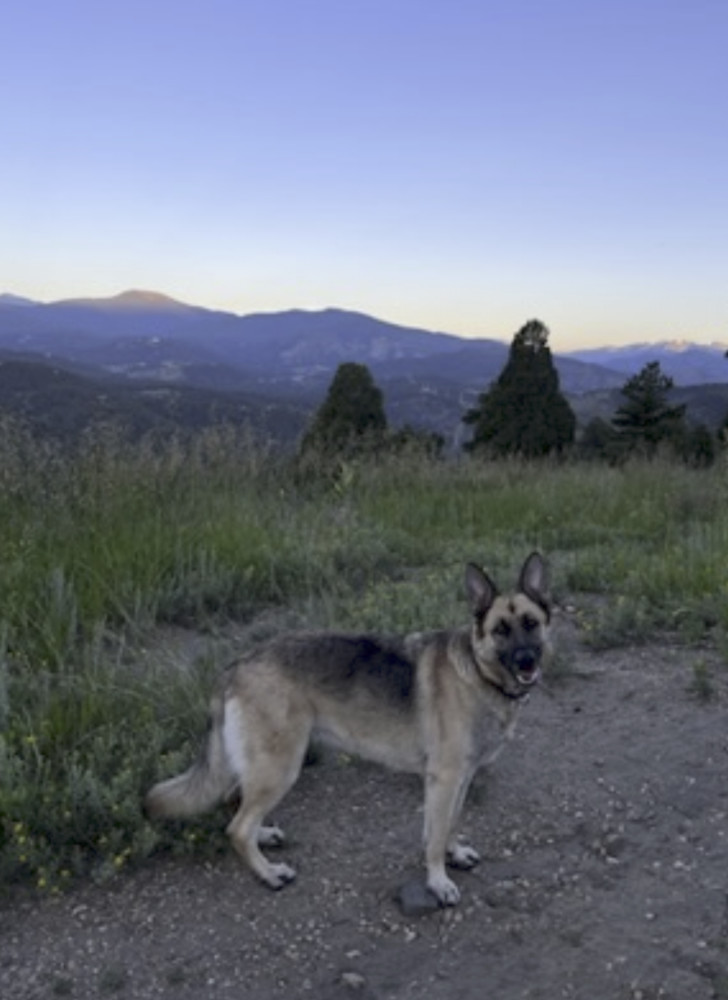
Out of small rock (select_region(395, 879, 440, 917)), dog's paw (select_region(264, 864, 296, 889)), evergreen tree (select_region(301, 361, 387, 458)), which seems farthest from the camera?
evergreen tree (select_region(301, 361, 387, 458))

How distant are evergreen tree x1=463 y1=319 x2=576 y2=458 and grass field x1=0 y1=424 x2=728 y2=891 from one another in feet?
60.5

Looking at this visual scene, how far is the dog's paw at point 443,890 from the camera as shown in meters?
3.38

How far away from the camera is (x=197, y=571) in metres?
6.11

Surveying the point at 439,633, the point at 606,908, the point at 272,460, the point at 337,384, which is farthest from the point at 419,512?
the point at 337,384

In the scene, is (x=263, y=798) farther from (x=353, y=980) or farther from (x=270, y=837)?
(x=353, y=980)

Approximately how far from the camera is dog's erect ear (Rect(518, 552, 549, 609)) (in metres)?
3.65

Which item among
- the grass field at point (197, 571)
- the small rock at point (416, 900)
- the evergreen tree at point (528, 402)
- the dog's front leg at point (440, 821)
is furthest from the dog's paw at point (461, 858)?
the evergreen tree at point (528, 402)

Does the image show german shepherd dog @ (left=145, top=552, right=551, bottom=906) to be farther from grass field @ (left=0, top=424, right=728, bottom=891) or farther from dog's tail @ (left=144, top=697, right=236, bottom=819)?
grass field @ (left=0, top=424, right=728, bottom=891)

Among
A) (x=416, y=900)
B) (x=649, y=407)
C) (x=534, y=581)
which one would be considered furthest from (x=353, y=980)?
(x=649, y=407)

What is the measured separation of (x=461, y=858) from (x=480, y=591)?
1.08m

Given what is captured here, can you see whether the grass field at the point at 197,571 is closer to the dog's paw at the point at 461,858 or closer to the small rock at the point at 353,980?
the small rock at the point at 353,980

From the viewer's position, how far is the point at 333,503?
9164 millimetres

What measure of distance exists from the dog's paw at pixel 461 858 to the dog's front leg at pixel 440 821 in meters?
0.13

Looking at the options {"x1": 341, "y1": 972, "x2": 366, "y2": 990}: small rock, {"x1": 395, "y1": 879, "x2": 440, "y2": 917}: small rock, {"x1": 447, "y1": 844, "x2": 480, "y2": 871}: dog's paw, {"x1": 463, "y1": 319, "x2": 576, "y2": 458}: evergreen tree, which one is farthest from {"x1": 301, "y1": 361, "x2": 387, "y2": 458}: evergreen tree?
{"x1": 341, "y1": 972, "x2": 366, "y2": 990}: small rock
